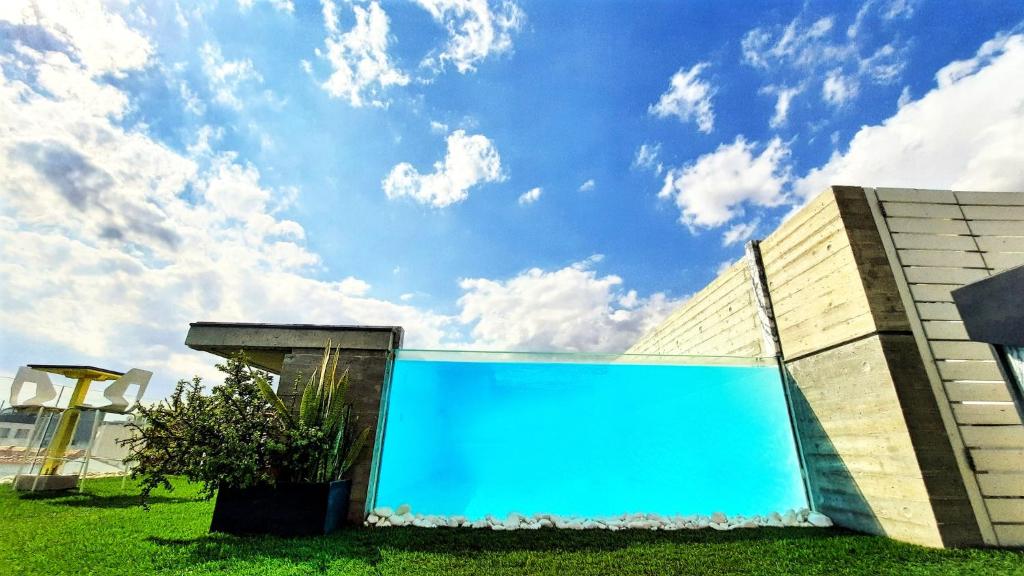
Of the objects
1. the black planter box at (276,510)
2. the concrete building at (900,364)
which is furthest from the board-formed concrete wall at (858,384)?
the black planter box at (276,510)

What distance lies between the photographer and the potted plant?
9.66 ft

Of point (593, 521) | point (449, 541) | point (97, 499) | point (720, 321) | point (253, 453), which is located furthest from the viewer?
point (720, 321)

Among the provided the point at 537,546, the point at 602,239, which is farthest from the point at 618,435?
the point at 602,239

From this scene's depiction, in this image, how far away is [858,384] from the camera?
3.31 metres

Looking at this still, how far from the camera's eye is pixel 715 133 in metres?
5.14

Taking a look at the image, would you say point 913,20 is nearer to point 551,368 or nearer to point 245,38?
point 551,368

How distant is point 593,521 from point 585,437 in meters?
0.72

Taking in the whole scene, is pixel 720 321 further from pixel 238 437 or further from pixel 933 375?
pixel 238 437

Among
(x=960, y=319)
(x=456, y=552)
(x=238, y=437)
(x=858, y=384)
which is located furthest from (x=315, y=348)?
(x=960, y=319)

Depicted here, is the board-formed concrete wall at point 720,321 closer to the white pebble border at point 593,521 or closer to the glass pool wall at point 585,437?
the glass pool wall at point 585,437

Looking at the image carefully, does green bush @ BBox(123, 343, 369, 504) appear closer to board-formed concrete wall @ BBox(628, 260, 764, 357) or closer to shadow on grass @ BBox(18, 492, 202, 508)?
shadow on grass @ BBox(18, 492, 202, 508)

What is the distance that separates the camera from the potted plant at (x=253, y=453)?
9.66 ft

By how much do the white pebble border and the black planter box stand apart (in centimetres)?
60

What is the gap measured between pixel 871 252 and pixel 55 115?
7.06 metres
